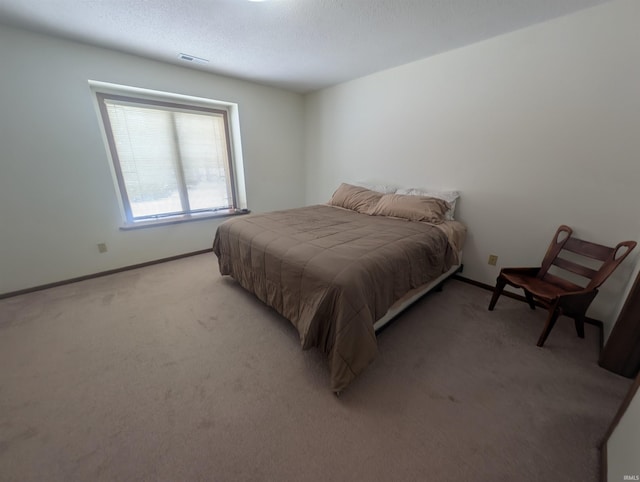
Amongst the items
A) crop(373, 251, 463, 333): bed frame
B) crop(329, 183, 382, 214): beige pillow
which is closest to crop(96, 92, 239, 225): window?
crop(329, 183, 382, 214): beige pillow

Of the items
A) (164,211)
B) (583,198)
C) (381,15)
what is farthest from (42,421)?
(583,198)

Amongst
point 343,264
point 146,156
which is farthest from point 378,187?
point 146,156

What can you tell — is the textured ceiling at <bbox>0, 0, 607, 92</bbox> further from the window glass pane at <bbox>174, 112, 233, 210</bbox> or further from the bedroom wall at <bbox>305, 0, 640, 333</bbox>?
the window glass pane at <bbox>174, 112, 233, 210</bbox>

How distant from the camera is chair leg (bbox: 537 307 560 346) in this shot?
162 cm

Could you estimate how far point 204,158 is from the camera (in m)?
3.34

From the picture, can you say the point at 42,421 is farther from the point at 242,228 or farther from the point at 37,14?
the point at 37,14

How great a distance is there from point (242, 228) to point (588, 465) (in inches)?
98.0

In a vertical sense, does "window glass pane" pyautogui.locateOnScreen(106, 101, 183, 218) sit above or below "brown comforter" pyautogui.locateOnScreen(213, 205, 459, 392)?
above

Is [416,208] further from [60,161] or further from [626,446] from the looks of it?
[60,161]

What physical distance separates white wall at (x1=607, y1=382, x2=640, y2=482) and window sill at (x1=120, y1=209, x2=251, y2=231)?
3.84m

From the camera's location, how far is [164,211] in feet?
10.3

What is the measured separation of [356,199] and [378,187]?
17.0 inches

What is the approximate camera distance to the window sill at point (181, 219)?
2.84m

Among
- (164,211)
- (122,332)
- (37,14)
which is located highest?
(37,14)
